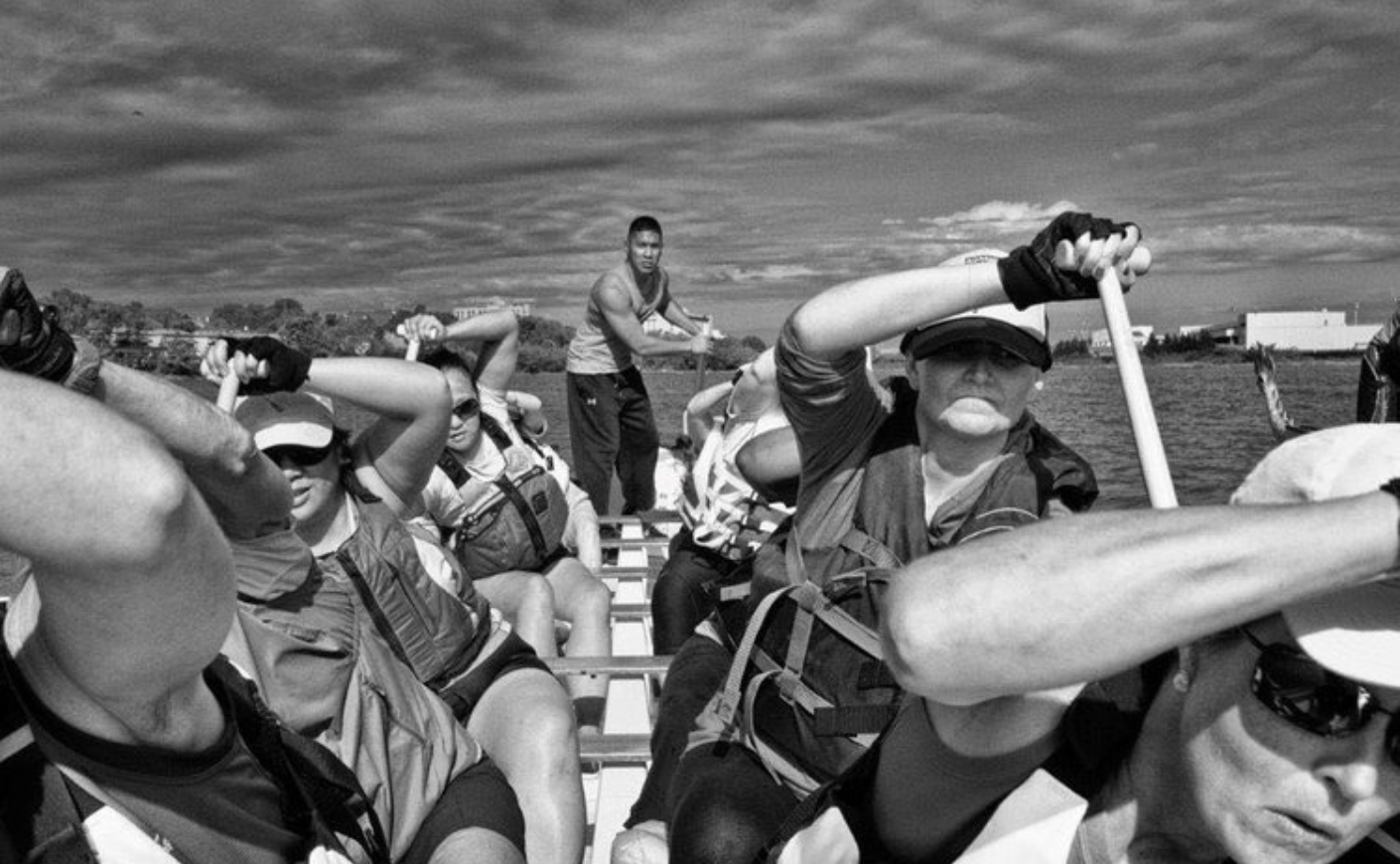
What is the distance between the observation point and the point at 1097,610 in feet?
3.82

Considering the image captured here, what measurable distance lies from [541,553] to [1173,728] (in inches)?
156

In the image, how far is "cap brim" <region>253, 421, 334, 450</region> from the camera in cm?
303

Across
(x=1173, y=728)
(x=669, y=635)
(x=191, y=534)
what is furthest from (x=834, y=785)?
(x=669, y=635)

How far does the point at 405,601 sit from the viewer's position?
310 centimetres

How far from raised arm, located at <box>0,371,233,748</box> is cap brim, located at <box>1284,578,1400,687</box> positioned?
3.98ft

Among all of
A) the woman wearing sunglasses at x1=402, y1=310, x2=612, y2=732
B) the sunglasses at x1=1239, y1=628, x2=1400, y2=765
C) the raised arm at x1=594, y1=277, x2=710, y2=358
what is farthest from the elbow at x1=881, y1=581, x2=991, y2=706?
the raised arm at x1=594, y1=277, x2=710, y2=358

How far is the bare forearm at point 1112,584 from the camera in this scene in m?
1.14

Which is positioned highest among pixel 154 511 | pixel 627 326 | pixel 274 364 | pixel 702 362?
pixel 154 511

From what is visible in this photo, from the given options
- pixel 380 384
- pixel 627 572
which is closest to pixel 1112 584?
pixel 380 384

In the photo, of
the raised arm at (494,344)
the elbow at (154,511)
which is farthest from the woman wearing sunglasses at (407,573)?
the raised arm at (494,344)

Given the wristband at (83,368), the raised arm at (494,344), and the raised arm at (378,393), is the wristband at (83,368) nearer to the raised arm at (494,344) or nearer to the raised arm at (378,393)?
the raised arm at (378,393)

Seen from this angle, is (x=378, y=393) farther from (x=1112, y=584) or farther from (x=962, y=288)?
(x=1112, y=584)

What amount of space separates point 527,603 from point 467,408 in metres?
0.94

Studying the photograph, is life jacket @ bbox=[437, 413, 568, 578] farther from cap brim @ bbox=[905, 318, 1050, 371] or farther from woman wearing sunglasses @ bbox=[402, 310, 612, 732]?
cap brim @ bbox=[905, 318, 1050, 371]
